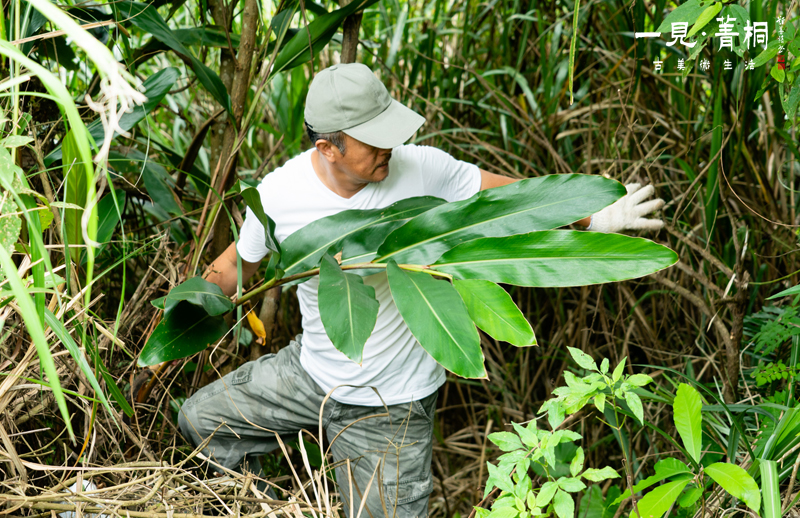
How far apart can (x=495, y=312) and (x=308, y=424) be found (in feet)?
2.67

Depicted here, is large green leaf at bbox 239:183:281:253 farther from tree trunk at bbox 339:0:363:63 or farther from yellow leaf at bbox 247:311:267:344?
tree trunk at bbox 339:0:363:63

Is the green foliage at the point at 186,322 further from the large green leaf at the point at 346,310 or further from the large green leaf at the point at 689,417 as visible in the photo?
the large green leaf at the point at 689,417

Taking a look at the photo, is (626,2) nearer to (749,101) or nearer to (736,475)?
(749,101)

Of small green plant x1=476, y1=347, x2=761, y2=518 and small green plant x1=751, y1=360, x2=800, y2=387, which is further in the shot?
small green plant x1=751, y1=360, x2=800, y2=387

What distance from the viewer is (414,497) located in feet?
4.21

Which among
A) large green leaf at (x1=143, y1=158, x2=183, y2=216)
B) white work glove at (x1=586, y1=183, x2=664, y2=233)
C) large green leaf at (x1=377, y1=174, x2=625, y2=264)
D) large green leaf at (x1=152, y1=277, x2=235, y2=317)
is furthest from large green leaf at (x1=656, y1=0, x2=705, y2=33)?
large green leaf at (x1=143, y1=158, x2=183, y2=216)

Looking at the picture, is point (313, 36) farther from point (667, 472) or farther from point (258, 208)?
point (667, 472)

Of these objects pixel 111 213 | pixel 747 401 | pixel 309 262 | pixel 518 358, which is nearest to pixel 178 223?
pixel 111 213

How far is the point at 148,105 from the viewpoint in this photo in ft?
3.92

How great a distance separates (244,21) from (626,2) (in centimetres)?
103

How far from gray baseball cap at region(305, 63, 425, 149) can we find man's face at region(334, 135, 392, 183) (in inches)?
1.1

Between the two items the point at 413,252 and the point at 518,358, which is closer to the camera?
the point at 413,252

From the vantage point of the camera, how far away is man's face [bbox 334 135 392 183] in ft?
3.79

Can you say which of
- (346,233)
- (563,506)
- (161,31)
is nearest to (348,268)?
(346,233)
